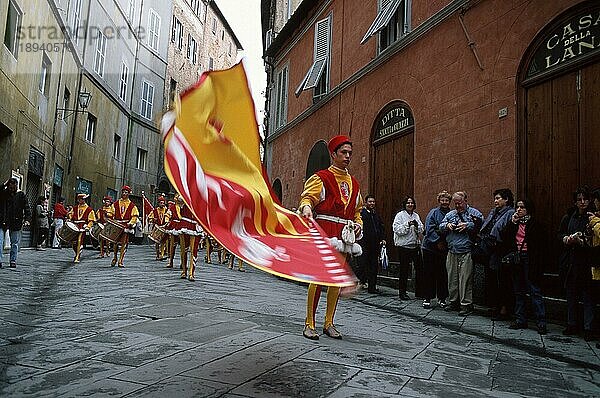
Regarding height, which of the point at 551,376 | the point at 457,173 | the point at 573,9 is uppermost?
the point at 573,9

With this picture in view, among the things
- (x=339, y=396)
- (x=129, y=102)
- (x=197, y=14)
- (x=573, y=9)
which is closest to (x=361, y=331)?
(x=339, y=396)

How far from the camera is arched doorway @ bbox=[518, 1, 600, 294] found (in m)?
7.22

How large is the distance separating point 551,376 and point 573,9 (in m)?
5.45

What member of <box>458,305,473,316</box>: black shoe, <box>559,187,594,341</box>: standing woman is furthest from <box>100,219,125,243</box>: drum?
<box>559,187,594,341</box>: standing woman

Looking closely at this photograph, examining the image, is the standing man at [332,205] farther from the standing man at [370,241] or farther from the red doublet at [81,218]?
the red doublet at [81,218]

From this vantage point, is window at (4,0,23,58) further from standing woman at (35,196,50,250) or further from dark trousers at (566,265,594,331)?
dark trousers at (566,265,594,331)

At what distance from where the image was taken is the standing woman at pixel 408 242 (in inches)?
368

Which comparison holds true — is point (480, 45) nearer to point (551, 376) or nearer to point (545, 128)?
point (545, 128)

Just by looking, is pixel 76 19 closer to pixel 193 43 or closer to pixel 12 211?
pixel 12 211

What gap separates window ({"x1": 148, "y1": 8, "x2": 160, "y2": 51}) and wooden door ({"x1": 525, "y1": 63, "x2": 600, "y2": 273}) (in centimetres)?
2741

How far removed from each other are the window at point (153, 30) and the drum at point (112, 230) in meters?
21.8

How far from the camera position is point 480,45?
938 cm

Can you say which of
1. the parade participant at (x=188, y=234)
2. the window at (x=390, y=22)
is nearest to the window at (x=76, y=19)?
the window at (x=390, y=22)

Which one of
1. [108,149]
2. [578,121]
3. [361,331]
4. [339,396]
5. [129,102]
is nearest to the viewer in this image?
[339,396]
